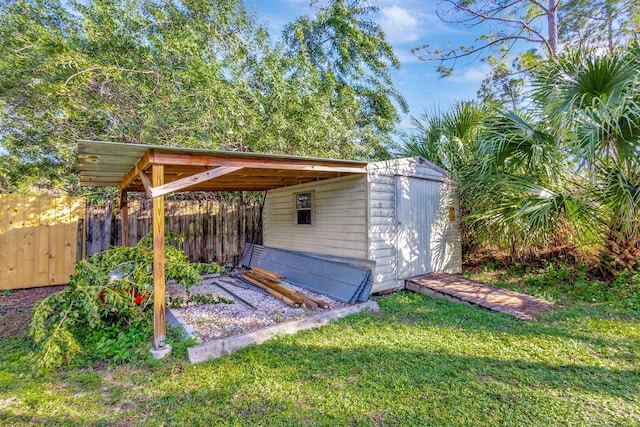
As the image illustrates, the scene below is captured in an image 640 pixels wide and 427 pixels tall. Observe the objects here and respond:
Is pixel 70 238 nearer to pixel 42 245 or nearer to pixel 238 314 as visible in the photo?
pixel 42 245

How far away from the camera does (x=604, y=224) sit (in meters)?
4.72

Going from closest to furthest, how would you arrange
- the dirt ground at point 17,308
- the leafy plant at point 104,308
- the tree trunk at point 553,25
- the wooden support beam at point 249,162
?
the leafy plant at point 104,308 < the wooden support beam at point 249,162 < the dirt ground at point 17,308 < the tree trunk at point 553,25

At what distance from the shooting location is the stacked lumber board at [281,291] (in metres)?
4.47

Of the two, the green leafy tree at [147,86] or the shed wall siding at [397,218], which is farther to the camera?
the green leafy tree at [147,86]

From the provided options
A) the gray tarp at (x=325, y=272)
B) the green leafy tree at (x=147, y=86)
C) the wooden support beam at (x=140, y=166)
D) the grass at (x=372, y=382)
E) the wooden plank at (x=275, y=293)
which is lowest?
the grass at (x=372, y=382)

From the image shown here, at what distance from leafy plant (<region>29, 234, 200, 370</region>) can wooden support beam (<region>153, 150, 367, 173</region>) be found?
1298 mm

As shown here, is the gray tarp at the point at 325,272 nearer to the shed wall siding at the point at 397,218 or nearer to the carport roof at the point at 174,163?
the shed wall siding at the point at 397,218

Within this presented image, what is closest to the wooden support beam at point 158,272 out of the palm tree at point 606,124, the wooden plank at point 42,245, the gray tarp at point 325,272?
the gray tarp at point 325,272

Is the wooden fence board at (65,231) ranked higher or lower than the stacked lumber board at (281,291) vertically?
higher

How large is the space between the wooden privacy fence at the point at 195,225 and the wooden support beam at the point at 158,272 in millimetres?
3489

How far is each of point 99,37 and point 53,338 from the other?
678 centimetres

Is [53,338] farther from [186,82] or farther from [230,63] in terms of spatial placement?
[230,63]

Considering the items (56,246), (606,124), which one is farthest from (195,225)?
(606,124)

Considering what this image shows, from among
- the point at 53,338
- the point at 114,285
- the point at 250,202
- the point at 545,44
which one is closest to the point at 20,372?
the point at 53,338
